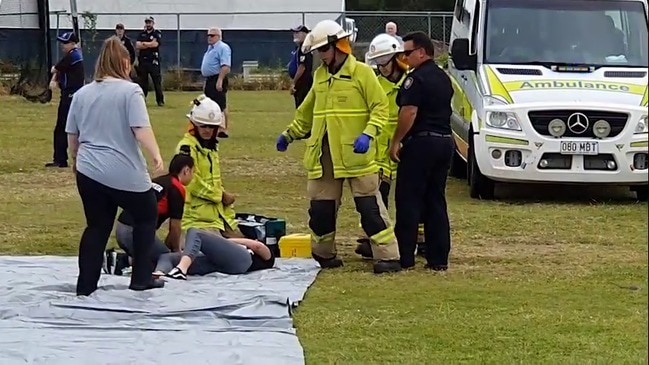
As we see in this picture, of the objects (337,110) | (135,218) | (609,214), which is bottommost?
(609,214)

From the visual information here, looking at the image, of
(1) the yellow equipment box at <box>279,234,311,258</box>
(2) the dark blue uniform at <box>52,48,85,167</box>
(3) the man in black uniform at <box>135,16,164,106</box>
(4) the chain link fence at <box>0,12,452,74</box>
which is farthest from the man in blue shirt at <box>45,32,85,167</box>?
(4) the chain link fence at <box>0,12,452,74</box>

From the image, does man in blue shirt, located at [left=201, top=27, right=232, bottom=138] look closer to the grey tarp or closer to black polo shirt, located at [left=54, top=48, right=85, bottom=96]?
black polo shirt, located at [left=54, top=48, right=85, bottom=96]

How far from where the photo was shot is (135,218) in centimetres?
816

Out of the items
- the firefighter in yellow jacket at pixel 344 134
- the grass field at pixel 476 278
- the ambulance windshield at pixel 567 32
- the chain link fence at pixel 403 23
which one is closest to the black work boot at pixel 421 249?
the grass field at pixel 476 278

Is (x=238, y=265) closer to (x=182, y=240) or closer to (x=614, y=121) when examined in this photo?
(x=182, y=240)

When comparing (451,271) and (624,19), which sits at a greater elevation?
(624,19)

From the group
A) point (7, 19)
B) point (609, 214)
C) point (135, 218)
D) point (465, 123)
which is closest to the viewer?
point (135, 218)

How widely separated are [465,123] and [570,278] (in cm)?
541

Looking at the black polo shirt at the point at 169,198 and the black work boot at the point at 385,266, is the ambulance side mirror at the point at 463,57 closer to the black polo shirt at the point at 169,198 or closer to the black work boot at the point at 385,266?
the black work boot at the point at 385,266

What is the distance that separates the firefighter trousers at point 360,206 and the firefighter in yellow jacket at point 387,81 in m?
0.44

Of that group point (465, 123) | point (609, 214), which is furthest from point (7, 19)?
point (609, 214)

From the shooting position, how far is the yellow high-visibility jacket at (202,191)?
30.0 feet

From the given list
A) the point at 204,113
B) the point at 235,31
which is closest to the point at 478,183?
the point at 204,113

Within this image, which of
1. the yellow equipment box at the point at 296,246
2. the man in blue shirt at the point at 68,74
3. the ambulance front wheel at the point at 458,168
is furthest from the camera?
the ambulance front wheel at the point at 458,168
